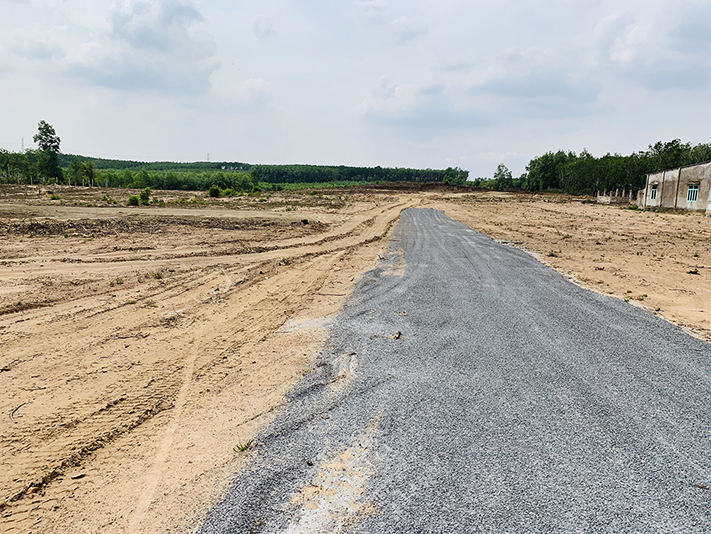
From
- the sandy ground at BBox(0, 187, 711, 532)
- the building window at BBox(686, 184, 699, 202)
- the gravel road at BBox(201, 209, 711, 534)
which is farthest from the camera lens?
the building window at BBox(686, 184, 699, 202)

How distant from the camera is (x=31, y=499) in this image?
3389mm

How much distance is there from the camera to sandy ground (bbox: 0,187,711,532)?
138 inches

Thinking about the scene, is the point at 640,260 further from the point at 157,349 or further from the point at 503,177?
the point at 503,177

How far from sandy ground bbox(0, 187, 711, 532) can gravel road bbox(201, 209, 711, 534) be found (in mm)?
546

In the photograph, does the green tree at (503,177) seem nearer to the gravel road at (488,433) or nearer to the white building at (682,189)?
the white building at (682,189)

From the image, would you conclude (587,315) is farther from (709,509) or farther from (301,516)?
(301,516)

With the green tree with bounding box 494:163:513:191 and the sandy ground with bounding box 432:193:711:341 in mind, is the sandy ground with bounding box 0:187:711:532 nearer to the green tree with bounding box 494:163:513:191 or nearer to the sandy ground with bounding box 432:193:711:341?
the sandy ground with bounding box 432:193:711:341

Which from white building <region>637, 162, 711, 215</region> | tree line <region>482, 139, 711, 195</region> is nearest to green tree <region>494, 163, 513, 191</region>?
tree line <region>482, 139, 711, 195</region>

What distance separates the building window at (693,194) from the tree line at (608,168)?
10.0 meters

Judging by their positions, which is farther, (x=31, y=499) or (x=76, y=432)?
(x=76, y=432)

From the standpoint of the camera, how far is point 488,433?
4191 mm

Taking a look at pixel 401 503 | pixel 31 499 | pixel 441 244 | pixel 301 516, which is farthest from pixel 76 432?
pixel 441 244

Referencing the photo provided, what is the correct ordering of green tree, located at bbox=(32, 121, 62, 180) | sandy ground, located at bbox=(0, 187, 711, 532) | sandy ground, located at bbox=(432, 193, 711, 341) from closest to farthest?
sandy ground, located at bbox=(0, 187, 711, 532) → sandy ground, located at bbox=(432, 193, 711, 341) → green tree, located at bbox=(32, 121, 62, 180)

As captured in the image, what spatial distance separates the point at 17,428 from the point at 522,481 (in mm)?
4896
